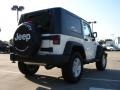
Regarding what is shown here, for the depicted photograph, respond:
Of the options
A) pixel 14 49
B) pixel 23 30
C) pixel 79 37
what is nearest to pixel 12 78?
pixel 14 49

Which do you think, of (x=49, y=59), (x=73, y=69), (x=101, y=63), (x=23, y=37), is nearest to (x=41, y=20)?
(x=23, y=37)

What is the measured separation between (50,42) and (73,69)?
1334 millimetres

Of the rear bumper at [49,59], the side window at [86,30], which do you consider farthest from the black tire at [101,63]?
the rear bumper at [49,59]

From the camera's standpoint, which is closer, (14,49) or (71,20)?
(14,49)

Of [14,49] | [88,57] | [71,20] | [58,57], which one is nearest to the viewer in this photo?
[58,57]

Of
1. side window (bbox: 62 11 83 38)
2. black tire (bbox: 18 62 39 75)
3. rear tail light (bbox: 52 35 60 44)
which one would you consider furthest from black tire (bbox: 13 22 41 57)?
black tire (bbox: 18 62 39 75)

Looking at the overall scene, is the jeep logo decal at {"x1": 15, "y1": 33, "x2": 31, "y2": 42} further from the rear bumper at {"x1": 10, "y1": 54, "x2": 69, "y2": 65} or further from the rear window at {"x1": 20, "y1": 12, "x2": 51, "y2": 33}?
the rear bumper at {"x1": 10, "y1": 54, "x2": 69, "y2": 65}

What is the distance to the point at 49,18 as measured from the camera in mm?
8414

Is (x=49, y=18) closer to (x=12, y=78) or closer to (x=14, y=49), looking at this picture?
(x=14, y=49)

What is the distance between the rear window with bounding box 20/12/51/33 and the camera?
8.34 meters

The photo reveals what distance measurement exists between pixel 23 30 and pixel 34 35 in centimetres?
47

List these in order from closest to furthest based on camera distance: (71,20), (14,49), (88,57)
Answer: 1. (14,49)
2. (71,20)
3. (88,57)

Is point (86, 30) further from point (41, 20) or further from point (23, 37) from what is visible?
point (23, 37)

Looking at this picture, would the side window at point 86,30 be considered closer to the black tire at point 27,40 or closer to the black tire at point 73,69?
the black tire at point 73,69
